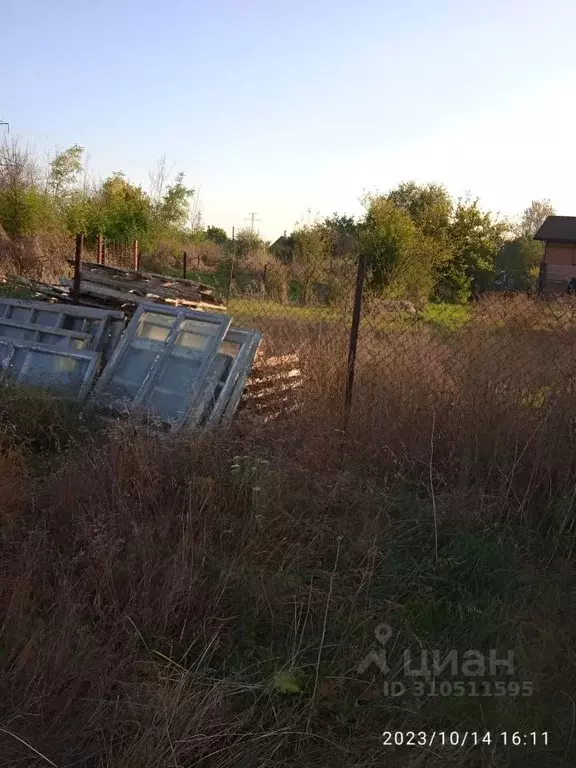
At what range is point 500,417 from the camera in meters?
3.88

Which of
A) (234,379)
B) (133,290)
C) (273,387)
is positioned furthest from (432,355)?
(133,290)

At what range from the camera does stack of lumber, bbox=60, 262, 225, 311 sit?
23.4ft

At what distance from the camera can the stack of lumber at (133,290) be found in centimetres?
713

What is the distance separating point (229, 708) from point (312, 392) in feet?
9.84

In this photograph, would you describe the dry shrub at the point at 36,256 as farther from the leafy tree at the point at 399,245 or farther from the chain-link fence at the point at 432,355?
the leafy tree at the point at 399,245

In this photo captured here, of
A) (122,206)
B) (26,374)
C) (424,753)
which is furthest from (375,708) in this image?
(122,206)

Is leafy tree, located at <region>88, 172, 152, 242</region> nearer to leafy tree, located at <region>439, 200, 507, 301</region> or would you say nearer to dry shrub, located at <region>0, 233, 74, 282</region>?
dry shrub, located at <region>0, 233, 74, 282</region>

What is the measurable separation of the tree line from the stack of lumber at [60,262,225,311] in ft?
6.53

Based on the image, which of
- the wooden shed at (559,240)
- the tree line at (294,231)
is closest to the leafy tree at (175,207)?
the tree line at (294,231)

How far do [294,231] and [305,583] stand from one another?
84.5 ft

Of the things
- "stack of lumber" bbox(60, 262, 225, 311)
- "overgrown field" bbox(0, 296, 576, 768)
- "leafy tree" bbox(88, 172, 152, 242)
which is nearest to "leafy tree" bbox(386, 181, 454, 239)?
"leafy tree" bbox(88, 172, 152, 242)

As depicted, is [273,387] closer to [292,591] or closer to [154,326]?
[154,326]

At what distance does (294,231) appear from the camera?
2758 centimetres

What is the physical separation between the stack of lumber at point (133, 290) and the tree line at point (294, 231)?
1990mm
